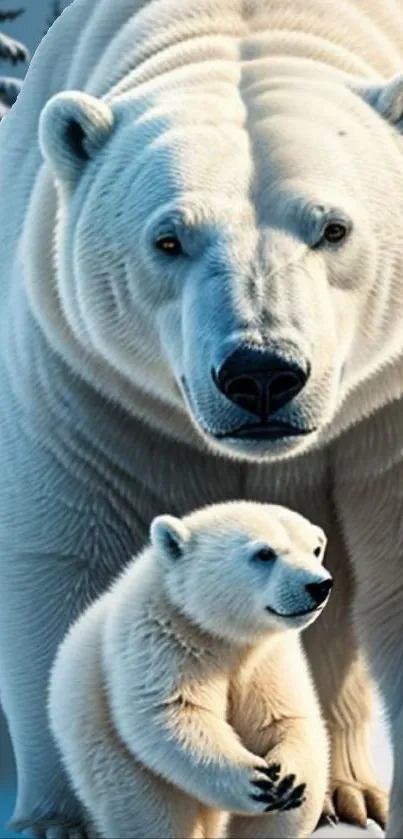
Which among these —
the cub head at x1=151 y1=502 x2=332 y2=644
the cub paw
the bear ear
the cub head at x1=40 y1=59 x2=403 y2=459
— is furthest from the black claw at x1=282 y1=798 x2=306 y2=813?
the bear ear

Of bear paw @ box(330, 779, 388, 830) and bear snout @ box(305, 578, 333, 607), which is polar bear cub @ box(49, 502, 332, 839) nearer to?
bear snout @ box(305, 578, 333, 607)

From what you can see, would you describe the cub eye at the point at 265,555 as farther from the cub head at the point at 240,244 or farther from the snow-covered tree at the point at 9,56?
the snow-covered tree at the point at 9,56

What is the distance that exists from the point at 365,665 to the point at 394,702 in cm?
5

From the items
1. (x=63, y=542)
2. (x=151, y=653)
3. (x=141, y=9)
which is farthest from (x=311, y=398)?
(x=141, y=9)

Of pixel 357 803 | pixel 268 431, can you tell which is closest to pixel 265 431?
pixel 268 431

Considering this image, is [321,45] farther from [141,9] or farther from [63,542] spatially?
[63,542]

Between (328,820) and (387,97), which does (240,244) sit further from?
(328,820)

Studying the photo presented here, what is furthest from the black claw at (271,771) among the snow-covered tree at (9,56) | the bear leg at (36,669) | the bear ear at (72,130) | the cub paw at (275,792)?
the snow-covered tree at (9,56)

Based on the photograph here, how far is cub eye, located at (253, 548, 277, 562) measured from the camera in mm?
1338

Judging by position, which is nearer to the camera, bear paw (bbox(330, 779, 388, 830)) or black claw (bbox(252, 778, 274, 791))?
black claw (bbox(252, 778, 274, 791))

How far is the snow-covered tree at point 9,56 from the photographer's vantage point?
218 centimetres

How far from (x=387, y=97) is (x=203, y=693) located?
0.41 meters

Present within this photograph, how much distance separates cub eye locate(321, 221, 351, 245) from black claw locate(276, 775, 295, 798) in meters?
0.33

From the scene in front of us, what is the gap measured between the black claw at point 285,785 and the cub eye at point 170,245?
0.33 meters
